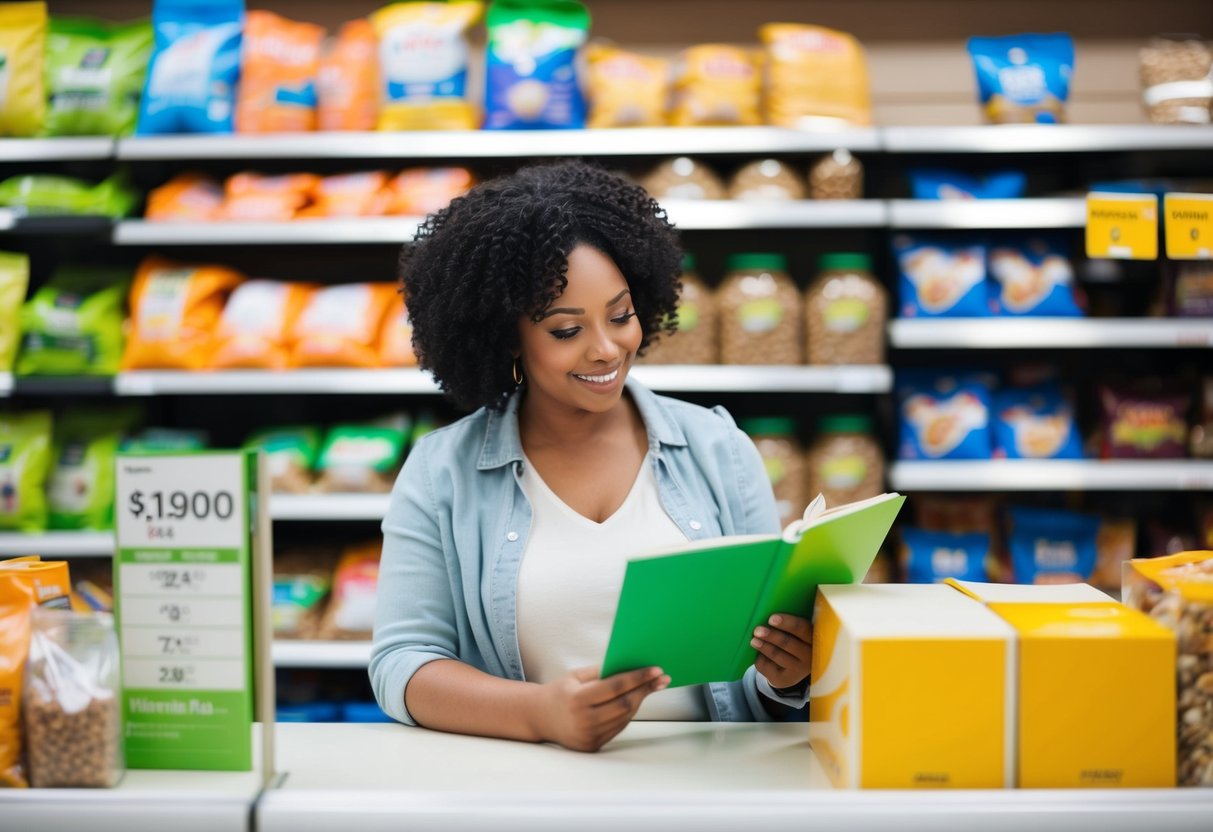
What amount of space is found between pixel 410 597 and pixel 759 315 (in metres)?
1.47

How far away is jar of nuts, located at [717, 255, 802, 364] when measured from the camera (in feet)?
8.57

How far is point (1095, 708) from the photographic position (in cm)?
98

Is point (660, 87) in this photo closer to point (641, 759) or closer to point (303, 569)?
point (303, 569)

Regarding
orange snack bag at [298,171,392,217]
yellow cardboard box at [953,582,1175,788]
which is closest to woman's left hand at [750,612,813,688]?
yellow cardboard box at [953,582,1175,788]

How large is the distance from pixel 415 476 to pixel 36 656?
23.6 inches

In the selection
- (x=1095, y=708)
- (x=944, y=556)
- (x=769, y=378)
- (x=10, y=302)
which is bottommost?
(x=944, y=556)

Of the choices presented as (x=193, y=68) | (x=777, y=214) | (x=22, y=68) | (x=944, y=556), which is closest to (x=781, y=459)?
(x=944, y=556)

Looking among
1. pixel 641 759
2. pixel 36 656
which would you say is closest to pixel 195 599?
pixel 36 656

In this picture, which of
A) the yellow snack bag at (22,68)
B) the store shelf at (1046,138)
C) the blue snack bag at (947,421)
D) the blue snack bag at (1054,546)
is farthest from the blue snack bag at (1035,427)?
the yellow snack bag at (22,68)

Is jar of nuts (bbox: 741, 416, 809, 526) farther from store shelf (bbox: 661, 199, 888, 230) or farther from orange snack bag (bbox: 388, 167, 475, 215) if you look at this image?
orange snack bag (bbox: 388, 167, 475, 215)

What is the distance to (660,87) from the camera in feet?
8.91

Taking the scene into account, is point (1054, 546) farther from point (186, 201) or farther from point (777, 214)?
point (186, 201)

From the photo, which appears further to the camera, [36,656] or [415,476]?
[415,476]

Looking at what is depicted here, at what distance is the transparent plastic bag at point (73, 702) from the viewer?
99 centimetres
